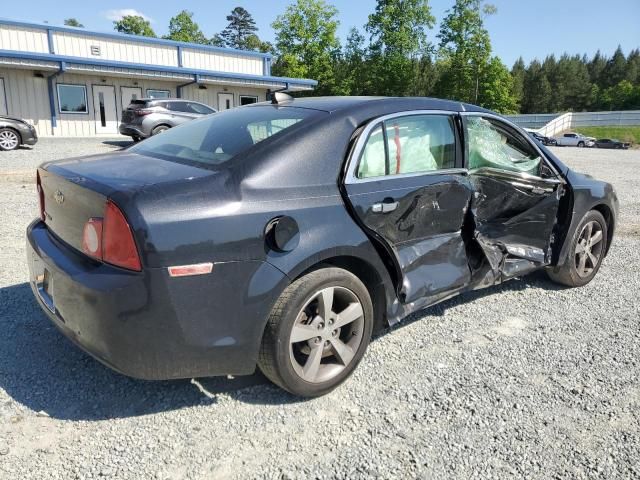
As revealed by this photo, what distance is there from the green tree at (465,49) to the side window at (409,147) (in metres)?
53.9

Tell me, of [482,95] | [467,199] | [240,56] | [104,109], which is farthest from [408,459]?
[482,95]

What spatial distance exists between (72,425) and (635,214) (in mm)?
8978

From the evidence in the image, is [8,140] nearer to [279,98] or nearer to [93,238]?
[279,98]

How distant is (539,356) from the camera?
3.26m

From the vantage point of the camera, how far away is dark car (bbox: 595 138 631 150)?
1629 inches

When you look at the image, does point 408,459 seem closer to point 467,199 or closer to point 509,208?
point 467,199

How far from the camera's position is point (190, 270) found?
2180 mm

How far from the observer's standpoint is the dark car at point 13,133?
13531mm

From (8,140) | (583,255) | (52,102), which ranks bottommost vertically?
(583,255)

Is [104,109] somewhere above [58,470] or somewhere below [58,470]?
above

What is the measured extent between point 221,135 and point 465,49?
5579 centimetres

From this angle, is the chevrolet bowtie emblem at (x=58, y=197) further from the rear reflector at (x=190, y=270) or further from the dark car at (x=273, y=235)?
the rear reflector at (x=190, y=270)

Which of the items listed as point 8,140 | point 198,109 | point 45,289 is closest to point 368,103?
point 45,289

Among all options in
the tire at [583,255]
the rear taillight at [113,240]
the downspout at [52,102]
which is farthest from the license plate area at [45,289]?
the downspout at [52,102]
